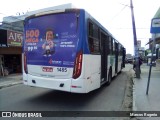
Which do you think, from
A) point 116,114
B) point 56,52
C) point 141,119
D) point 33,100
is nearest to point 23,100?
point 33,100

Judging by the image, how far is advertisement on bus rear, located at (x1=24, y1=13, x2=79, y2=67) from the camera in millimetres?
7754

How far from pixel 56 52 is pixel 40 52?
71 centimetres

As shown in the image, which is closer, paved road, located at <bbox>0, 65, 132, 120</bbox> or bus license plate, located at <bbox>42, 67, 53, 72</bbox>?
paved road, located at <bbox>0, 65, 132, 120</bbox>

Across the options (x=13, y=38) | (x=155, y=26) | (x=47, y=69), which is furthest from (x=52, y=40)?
(x=13, y=38)

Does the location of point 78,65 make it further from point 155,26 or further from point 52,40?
point 155,26

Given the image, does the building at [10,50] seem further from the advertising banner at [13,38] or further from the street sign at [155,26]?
the street sign at [155,26]

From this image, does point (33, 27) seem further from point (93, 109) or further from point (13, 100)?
point (93, 109)

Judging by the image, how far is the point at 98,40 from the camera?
967cm

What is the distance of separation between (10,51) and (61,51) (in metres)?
13.2

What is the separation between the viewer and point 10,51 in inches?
782

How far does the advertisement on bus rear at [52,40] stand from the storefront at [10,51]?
9835 mm

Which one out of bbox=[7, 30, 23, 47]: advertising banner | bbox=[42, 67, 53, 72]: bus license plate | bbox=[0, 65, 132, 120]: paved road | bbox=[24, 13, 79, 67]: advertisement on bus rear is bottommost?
bbox=[0, 65, 132, 120]: paved road

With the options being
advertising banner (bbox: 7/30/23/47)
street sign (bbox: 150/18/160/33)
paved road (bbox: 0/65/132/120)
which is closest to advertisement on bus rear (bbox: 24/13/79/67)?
paved road (bbox: 0/65/132/120)

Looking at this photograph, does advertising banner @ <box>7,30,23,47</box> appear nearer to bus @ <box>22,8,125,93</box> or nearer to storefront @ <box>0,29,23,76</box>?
storefront @ <box>0,29,23,76</box>
